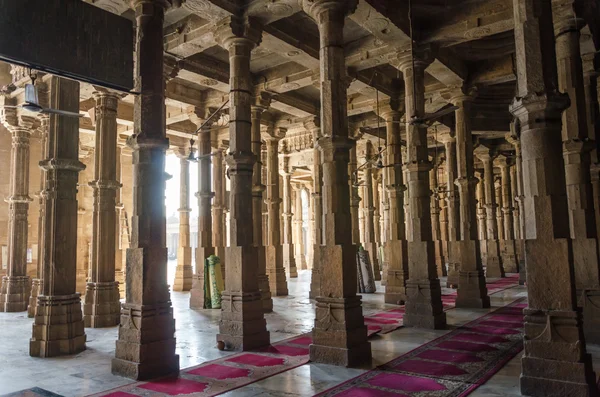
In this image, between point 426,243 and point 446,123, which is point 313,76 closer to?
point 426,243

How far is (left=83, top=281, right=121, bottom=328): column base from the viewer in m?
11.5

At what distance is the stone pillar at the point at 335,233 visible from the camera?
748cm

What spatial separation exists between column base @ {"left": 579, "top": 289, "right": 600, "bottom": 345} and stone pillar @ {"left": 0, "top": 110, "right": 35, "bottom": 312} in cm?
1510

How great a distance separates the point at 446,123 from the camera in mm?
18547

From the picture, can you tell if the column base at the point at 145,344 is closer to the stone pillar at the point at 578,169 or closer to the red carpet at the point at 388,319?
the red carpet at the point at 388,319

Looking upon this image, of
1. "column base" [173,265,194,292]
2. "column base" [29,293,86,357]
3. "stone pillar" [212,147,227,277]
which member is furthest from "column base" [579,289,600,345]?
"column base" [173,265,194,292]

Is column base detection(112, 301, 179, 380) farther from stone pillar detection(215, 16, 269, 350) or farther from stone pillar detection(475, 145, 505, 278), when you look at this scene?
stone pillar detection(475, 145, 505, 278)

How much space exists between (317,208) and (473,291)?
540 centimetres

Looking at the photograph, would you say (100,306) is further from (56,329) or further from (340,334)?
(340,334)

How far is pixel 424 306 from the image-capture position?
10422 mm

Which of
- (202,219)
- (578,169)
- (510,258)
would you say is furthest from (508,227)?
(202,219)

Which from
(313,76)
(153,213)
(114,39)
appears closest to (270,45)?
(313,76)

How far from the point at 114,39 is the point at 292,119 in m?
10.4

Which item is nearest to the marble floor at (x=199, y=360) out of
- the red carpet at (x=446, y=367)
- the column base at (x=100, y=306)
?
the red carpet at (x=446, y=367)
